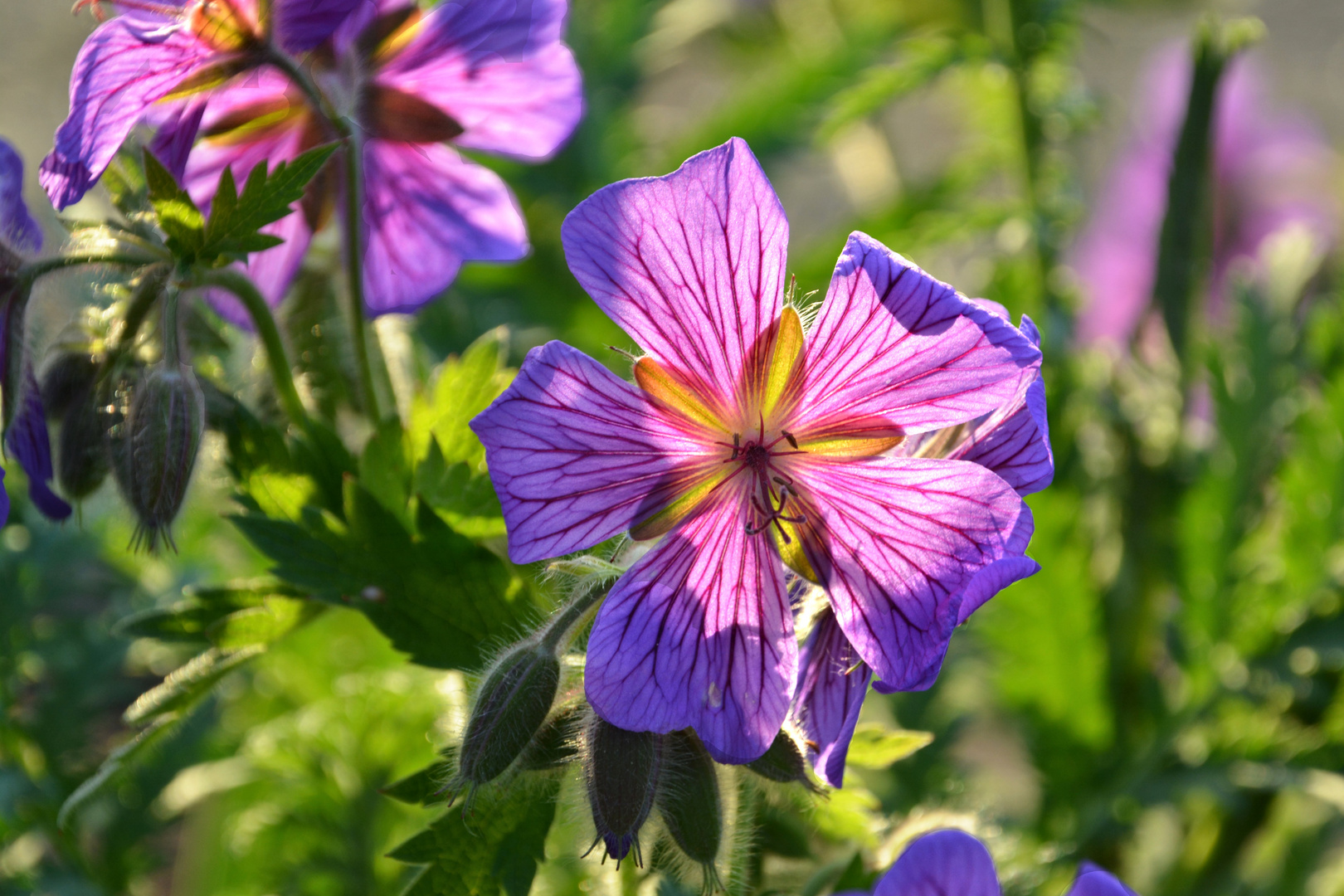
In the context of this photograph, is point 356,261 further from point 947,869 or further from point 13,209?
point 947,869

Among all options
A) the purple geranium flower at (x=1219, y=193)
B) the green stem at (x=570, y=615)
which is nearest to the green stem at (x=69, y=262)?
the green stem at (x=570, y=615)

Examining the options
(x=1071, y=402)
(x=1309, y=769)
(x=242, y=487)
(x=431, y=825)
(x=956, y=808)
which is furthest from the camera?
(x=1071, y=402)

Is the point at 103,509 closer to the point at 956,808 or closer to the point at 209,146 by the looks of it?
the point at 209,146

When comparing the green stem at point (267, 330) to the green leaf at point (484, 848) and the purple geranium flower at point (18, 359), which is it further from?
the green leaf at point (484, 848)

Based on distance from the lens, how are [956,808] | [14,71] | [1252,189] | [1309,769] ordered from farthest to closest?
1. [14,71]
2. [1252,189]
3. [1309,769]
4. [956,808]

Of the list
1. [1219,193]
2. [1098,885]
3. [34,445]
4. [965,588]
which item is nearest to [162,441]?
[34,445]

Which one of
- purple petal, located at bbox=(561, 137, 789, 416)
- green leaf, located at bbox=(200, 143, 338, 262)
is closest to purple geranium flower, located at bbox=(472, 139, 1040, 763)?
purple petal, located at bbox=(561, 137, 789, 416)

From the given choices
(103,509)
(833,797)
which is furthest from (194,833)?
(833,797)
